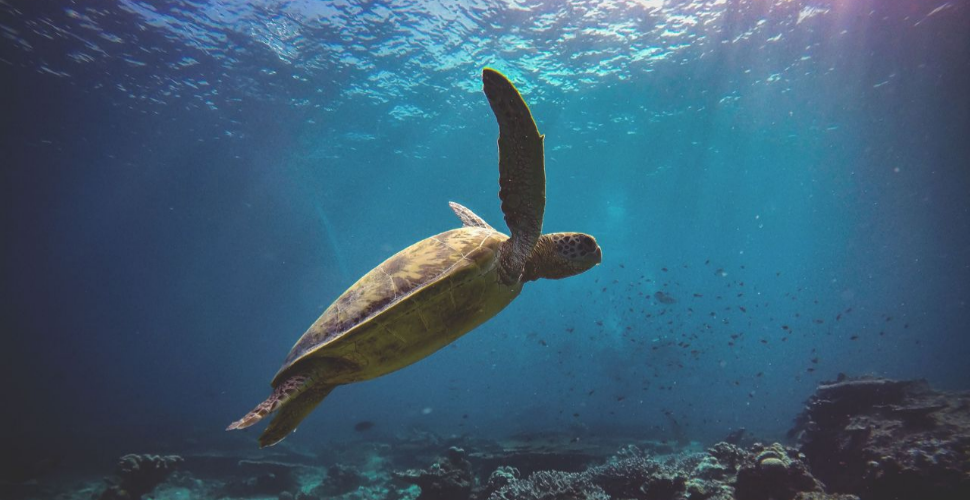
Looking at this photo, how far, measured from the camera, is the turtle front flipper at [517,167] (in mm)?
2424

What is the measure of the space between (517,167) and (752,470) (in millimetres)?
5236

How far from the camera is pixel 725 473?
5.52 meters

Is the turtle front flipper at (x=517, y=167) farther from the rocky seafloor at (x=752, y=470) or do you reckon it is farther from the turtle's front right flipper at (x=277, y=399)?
the rocky seafloor at (x=752, y=470)

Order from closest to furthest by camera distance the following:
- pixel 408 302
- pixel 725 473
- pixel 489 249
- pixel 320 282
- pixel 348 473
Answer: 1. pixel 408 302
2. pixel 489 249
3. pixel 725 473
4. pixel 348 473
5. pixel 320 282

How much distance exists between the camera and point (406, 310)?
2.83m

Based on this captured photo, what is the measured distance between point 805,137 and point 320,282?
52889 mm

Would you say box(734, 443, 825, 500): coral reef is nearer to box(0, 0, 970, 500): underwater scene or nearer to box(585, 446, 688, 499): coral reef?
box(0, 0, 970, 500): underwater scene

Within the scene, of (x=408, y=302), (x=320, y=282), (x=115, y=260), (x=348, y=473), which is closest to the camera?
(x=408, y=302)

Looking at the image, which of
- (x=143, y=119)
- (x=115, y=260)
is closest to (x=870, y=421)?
(x=143, y=119)

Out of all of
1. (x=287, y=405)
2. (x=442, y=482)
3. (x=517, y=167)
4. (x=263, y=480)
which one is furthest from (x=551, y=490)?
(x=263, y=480)

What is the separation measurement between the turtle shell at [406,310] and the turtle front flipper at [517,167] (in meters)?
0.26

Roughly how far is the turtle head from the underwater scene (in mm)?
35

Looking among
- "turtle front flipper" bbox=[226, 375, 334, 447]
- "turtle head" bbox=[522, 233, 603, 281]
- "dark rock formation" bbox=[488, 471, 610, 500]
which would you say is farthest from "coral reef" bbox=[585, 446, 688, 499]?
"turtle front flipper" bbox=[226, 375, 334, 447]

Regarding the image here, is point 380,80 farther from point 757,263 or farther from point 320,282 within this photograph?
point 757,263
